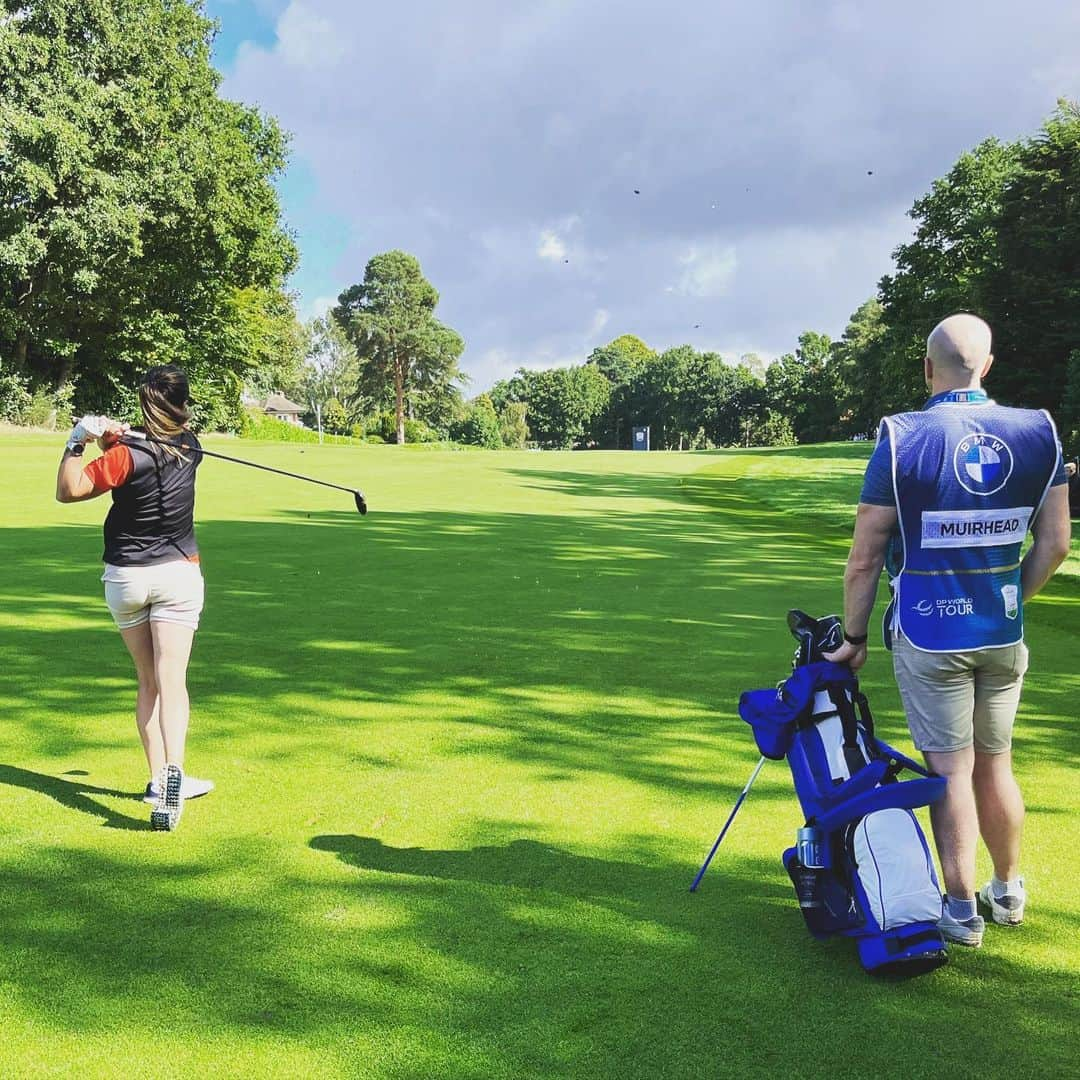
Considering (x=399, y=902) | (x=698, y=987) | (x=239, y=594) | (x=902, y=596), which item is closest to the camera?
(x=698, y=987)

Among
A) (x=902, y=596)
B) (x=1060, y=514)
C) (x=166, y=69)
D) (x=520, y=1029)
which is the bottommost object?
(x=520, y=1029)

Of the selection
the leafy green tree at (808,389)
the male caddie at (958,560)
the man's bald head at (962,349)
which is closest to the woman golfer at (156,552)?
the male caddie at (958,560)

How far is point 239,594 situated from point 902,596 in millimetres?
8481

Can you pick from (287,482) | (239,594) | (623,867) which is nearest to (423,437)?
(287,482)

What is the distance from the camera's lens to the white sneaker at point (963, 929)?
11.6ft

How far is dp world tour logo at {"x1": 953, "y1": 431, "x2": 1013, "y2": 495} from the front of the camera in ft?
11.0

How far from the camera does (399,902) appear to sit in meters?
3.80

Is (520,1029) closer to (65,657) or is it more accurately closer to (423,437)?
(65,657)

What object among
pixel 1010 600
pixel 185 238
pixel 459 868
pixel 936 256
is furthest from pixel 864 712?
pixel 936 256

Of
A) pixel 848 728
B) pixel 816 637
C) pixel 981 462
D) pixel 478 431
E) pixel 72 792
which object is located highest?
pixel 478 431

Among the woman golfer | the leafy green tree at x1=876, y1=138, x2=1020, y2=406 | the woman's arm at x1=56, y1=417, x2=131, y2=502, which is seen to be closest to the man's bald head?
the woman golfer

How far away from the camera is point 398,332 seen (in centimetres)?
9450

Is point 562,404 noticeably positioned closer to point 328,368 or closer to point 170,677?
point 328,368

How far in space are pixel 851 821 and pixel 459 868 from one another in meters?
1.65
